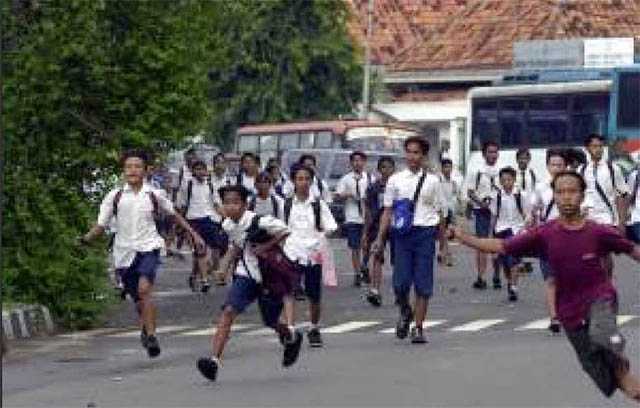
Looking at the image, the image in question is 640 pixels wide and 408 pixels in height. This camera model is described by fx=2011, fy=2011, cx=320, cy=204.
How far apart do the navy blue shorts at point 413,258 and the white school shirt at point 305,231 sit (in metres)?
0.73

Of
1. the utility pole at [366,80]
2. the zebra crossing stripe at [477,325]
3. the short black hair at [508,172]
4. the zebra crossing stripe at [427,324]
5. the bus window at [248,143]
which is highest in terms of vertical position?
the utility pole at [366,80]

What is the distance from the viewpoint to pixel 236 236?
14750 millimetres

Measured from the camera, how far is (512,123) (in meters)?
42.8

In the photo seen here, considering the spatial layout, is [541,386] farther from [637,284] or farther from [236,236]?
[637,284]

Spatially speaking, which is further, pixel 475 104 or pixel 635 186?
pixel 475 104

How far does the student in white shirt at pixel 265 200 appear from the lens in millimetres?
17938

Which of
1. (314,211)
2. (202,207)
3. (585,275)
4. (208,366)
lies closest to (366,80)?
(202,207)

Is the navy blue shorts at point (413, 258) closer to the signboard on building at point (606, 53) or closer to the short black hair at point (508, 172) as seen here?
the short black hair at point (508, 172)

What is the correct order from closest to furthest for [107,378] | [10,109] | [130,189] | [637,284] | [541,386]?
[541,386], [107,378], [130,189], [10,109], [637,284]

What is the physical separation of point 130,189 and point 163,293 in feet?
26.4

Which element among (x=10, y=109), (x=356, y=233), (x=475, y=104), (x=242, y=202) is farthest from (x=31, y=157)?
(x=475, y=104)

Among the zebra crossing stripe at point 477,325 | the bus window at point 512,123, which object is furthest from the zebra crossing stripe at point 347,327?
the bus window at point 512,123

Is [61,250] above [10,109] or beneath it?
beneath

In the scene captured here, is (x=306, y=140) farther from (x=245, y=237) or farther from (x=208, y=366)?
(x=208, y=366)
